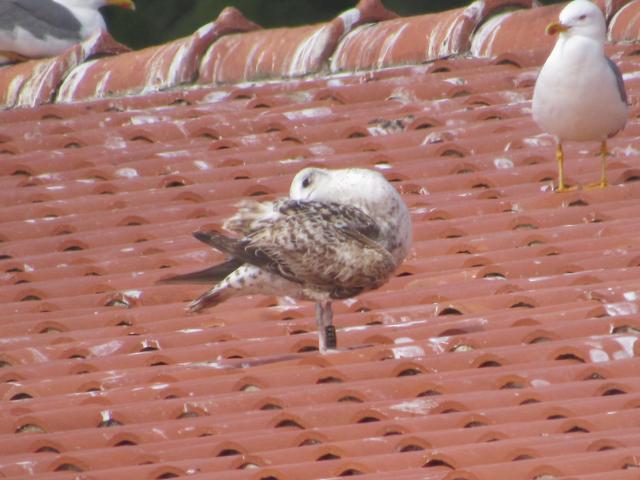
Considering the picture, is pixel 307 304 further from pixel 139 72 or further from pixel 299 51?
pixel 139 72

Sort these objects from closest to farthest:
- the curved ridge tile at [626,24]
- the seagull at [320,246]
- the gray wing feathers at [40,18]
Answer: the seagull at [320,246]
the curved ridge tile at [626,24]
the gray wing feathers at [40,18]

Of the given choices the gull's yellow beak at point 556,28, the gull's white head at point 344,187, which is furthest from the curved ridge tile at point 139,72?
the gull's white head at point 344,187

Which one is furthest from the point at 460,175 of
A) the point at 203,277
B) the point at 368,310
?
the point at 203,277

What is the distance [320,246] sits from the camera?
5.34 metres

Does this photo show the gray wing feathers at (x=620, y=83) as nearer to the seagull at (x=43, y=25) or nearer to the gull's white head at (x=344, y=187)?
the gull's white head at (x=344, y=187)

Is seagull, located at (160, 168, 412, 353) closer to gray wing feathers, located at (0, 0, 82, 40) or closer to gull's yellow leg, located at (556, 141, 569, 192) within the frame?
gull's yellow leg, located at (556, 141, 569, 192)

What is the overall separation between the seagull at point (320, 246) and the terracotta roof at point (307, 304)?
160 mm

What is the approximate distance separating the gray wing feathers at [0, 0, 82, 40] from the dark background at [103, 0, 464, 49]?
12.7ft

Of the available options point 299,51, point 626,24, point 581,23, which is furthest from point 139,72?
point 581,23

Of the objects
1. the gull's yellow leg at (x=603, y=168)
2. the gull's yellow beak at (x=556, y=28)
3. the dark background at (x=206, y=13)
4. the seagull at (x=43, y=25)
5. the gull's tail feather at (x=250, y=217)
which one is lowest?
the gull's tail feather at (x=250, y=217)

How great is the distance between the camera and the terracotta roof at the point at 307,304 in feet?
14.5

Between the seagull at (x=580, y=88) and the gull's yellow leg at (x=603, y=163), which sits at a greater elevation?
the seagull at (x=580, y=88)

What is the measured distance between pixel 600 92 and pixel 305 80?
1831mm

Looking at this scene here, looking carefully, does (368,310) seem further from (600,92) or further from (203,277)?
(600,92)
